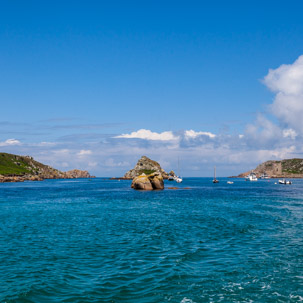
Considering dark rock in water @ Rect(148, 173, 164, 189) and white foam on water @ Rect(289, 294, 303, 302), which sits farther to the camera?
dark rock in water @ Rect(148, 173, 164, 189)

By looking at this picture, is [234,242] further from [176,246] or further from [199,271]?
[199,271]

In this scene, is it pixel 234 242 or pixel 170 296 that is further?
pixel 234 242

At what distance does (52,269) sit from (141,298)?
795cm

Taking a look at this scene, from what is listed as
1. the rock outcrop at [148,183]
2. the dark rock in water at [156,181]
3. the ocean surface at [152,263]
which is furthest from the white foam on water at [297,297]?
the dark rock in water at [156,181]

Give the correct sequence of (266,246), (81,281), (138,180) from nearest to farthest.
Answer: (81,281), (266,246), (138,180)

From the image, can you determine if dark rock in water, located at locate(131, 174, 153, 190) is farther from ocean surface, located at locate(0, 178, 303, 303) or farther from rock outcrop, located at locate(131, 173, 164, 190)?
ocean surface, located at locate(0, 178, 303, 303)

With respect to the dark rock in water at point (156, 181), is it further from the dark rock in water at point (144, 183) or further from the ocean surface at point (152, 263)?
the ocean surface at point (152, 263)

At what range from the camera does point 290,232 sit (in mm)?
32031

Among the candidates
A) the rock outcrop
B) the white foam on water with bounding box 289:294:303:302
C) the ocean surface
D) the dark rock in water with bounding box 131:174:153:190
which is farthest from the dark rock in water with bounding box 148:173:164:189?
the white foam on water with bounding box 289:294:303:302

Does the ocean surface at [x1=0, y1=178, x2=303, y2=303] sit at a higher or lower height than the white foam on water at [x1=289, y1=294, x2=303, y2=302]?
lower

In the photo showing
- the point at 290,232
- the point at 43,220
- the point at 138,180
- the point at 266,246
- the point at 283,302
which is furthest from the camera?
the point at 138,180

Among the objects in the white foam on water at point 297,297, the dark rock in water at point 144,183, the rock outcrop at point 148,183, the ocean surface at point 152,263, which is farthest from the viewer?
the rock outcrop at point 148,183

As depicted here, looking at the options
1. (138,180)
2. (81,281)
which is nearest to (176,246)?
(81,281)

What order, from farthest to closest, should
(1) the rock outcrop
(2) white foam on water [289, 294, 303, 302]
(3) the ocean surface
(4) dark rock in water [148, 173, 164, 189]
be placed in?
1. (4) dark rock in water [148, 173, 164, 189]
2. (1) the rock outcrop
3. (3) the ocean surface
4. (2) white foam on water [289, 294, 303, 302]
